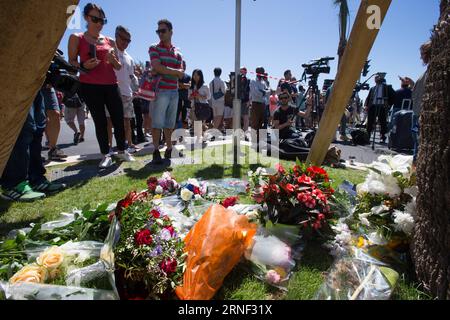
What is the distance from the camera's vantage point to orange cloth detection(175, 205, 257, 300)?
134 cm

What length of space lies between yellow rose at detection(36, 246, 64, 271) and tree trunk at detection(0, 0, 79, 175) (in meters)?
0.87

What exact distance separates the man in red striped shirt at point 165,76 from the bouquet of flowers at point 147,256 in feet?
9.10

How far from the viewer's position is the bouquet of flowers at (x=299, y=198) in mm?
1825

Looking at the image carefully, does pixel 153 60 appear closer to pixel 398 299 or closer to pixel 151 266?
pixel 151 266

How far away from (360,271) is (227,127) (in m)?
8.61

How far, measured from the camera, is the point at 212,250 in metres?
1.44

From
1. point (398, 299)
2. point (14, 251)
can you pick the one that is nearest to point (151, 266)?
point (14, 251)

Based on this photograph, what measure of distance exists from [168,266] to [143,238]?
7.6 inches

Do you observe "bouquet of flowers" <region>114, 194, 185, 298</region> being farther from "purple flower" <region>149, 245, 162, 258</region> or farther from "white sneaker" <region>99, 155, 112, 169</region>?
"white sneaker" <region>99, 155, 112, 169</region>

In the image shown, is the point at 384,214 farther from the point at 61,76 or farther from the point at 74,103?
the point at 74,103

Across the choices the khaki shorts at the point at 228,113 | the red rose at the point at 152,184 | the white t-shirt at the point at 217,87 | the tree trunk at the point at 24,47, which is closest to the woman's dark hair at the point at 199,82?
the white t-shirt at the point at 217,87

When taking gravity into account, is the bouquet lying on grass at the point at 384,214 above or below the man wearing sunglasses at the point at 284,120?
below

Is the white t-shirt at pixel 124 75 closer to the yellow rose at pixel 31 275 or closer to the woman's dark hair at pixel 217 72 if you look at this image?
the woman's dark hair at pixel 217 72

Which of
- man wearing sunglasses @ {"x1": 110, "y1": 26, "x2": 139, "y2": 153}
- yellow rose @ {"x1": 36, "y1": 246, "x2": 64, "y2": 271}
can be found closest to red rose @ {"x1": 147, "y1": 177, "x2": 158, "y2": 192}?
yellow rose @ {"x1": 36, "y1": 246, "x2": 64, "y2": 271}
